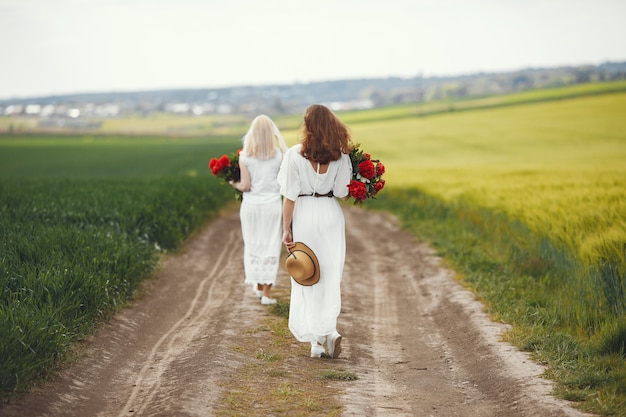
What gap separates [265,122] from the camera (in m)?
11.3

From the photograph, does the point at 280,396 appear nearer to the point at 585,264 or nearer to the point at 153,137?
the point at 585,264

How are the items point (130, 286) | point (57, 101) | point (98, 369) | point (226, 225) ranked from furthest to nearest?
point (57, 101) < point (226, 225) < point (130, 286) < point (98, 369)

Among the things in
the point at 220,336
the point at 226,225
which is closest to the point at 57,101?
the point at 226,225

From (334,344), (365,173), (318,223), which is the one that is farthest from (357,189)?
(334,344)

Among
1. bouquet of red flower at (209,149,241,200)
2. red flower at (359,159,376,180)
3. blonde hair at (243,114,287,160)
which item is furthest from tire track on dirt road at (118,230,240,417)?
red flower at (359,159,376,180)

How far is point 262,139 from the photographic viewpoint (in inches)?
452

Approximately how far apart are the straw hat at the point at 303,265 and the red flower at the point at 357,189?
0.76m

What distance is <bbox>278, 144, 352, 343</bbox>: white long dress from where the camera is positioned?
28.6ft

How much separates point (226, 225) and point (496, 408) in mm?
14629

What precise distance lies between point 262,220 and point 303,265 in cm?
344

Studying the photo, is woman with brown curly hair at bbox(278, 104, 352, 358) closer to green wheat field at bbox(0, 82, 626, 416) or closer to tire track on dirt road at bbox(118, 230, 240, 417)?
tire track on dirt road at bbox(118, 230, 240, 417)

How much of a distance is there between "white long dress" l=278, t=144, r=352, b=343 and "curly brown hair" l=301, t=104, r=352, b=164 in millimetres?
178

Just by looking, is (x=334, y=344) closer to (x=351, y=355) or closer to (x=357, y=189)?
(x=351, y=355)

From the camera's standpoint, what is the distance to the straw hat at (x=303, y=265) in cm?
860
